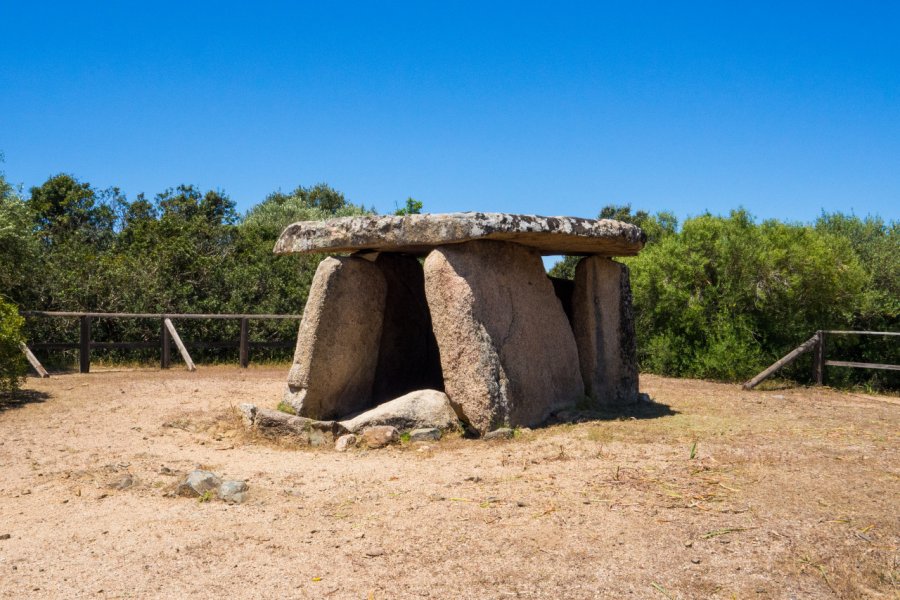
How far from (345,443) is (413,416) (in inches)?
29.4

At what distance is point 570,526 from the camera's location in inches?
185

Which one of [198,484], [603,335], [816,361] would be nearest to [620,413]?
[603,335]

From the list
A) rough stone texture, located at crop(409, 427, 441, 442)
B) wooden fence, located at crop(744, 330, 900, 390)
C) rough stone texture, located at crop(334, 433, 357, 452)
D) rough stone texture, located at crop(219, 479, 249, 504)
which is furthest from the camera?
wooden fence, located at crop(744, 330, 900, 390)

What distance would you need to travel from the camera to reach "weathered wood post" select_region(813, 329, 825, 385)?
1216 cm

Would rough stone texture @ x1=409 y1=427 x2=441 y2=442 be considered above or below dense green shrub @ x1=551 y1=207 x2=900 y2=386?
below

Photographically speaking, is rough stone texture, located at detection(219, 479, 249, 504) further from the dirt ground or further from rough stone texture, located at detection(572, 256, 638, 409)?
rough stone texture, located at detection(572, 256, 638, 409)

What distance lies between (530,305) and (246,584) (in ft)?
16.4

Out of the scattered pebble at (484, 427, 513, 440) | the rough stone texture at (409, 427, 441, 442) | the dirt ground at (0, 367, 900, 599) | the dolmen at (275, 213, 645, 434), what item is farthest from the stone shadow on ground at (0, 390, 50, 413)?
the scattered pebble at (484, 427, 513, 440)

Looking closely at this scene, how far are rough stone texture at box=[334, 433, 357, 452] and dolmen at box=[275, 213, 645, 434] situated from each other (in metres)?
0.93

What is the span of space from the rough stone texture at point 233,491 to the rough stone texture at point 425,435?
81.1 inches

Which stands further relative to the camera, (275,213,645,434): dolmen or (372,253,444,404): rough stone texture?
(372,253,444,404): rough stone texture

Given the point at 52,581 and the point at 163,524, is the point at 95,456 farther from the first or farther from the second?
the point at 52,581

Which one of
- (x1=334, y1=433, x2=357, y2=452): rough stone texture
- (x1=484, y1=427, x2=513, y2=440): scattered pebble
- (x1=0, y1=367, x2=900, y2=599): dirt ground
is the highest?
(x1=484, y1=427, x2=513, y2=440): scattered pebble

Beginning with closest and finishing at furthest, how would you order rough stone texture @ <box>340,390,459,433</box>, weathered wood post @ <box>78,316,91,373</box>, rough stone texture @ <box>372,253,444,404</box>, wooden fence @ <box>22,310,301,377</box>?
rough stone texture @ <box>340,390,459,433</box> < rough stone texture @ <box>372,253,444,404</box> < wooden fence @ <box>22,310,301,377</box> < weathered wood post @ <box>78,316,91,373</box>
